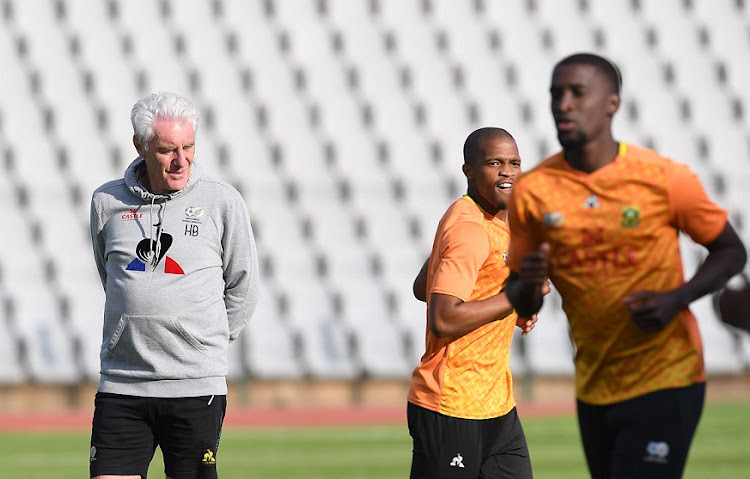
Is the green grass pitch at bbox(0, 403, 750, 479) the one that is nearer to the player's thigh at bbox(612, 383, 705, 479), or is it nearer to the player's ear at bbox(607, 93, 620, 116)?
the player's thigh at bbox(612, 383, 705, 479)

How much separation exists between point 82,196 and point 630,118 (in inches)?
401

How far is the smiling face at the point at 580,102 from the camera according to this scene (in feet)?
12.6

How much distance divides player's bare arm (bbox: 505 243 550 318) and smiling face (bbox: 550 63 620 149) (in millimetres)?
360

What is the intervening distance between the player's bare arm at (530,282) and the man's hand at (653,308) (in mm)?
284

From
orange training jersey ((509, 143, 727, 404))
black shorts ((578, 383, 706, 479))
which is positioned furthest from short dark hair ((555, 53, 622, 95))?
black shorts ((578, 383, 706, 479))

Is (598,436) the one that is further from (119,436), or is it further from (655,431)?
(119,436)

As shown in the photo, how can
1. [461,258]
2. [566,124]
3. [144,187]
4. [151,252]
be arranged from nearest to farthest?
[566,124] → [461,258] → [151,252] → [144,187]

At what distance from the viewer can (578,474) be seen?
1094 cm

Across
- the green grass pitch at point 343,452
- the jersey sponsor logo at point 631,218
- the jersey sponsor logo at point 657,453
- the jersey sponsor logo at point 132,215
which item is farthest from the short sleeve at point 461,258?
the green grass pitch at point 343,452

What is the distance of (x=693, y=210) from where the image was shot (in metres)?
3.85

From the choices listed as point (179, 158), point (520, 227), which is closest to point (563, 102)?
point (520, 227)

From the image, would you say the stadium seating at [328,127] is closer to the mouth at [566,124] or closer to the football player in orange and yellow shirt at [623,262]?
the football player in orange and yellow shirt at [623,262]

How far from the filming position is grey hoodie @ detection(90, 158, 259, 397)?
4.95 meters

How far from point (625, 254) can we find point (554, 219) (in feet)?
0.82
